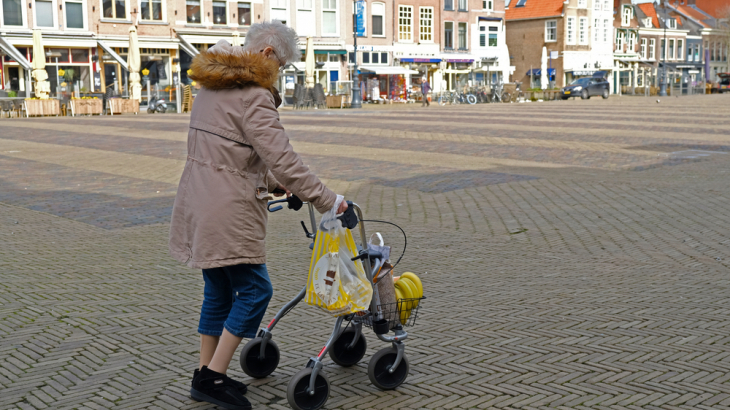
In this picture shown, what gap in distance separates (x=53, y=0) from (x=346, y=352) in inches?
1472

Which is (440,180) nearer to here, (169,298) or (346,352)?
(169,298)

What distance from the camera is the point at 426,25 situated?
54.4 meters

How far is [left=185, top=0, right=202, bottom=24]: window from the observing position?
41.3 m

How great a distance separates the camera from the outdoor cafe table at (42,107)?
28328mm

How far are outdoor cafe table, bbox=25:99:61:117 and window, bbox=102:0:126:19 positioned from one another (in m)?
11.3

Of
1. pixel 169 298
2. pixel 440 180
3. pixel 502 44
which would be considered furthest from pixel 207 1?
pixel 169 298

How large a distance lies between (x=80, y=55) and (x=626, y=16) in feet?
180

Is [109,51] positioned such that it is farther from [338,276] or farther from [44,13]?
[338,276]

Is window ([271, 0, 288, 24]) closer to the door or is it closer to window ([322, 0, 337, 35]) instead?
window ([322, 0, 337, 35])

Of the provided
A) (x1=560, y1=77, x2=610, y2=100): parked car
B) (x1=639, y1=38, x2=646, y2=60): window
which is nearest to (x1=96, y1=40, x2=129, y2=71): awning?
(x1=560, y1=77, x2=610, y2=100): parked car

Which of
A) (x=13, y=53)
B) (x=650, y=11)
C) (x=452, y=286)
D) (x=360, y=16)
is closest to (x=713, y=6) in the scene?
(x=650, y=11)

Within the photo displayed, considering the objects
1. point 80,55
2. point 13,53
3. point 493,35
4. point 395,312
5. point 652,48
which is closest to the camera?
point 395,312

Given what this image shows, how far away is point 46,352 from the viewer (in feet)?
13.8

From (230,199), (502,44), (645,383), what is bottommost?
(645,383)
